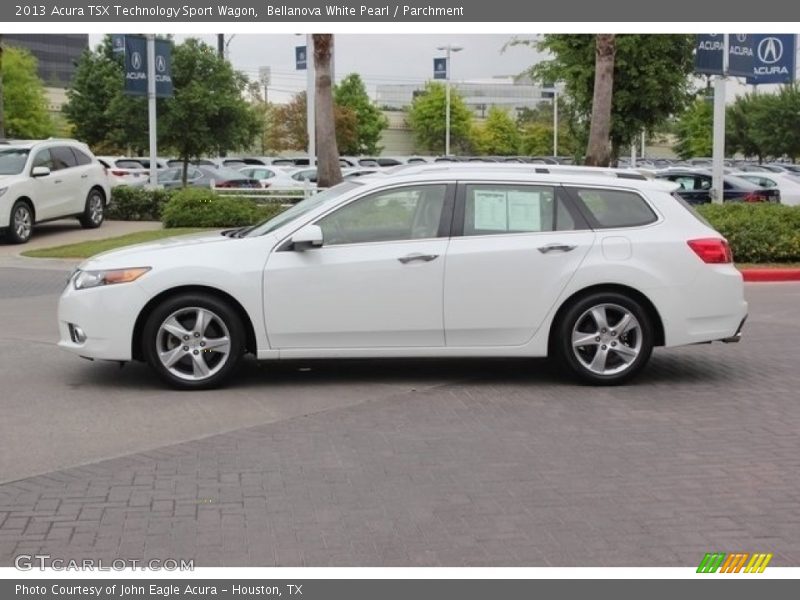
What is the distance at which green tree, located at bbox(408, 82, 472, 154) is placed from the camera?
82812 mm

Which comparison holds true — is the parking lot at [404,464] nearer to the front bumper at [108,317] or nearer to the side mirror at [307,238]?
the front bumper at [108,317]

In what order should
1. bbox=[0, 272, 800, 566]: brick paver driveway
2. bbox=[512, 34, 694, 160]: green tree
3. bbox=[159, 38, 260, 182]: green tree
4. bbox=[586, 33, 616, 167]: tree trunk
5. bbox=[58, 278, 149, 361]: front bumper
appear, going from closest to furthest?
bbox=[0, 272, 800, 566]: brick paver driveway < bbox=[58, 278, 149, 361]: front bumper < bbox=[586, 33, 616, 167]: tree trunk < bbox=[512, 34, 694, 160]: green tree < bbox=[159, 38, 260, 182]: green tree

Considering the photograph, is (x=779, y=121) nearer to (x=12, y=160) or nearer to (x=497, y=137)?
(x=497, y=137)

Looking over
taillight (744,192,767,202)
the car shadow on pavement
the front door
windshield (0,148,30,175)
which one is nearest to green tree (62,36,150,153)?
windshield (0,148,30,175)

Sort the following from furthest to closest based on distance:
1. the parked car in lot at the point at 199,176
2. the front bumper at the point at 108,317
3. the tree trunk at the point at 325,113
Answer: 1. the parked car in lot at the point at 199,176
2. the tree trunk at the point at 325,113
3. the front bumper at the point at 108,317

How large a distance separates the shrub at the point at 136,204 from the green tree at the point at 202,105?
6864 mm

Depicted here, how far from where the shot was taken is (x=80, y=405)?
26.6ft

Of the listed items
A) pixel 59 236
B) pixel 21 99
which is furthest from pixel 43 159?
pixel 21 99

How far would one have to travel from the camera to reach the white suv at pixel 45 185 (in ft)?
66.3

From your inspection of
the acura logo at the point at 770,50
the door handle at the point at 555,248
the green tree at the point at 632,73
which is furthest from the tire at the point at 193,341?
the green tree at the point at 632,73

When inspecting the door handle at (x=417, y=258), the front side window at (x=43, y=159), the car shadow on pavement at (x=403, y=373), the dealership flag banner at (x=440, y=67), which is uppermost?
the dealership flag banner at (x=440, y=67)

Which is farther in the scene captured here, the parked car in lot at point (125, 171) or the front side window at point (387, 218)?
the parked car in lot at point (125, 171)

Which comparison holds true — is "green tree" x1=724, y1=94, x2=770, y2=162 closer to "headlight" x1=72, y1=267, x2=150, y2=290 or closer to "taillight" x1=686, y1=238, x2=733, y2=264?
"taillight" x1=686, y1=238, x2=733, y2=264

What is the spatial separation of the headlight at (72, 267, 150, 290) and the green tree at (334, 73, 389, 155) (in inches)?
2586
